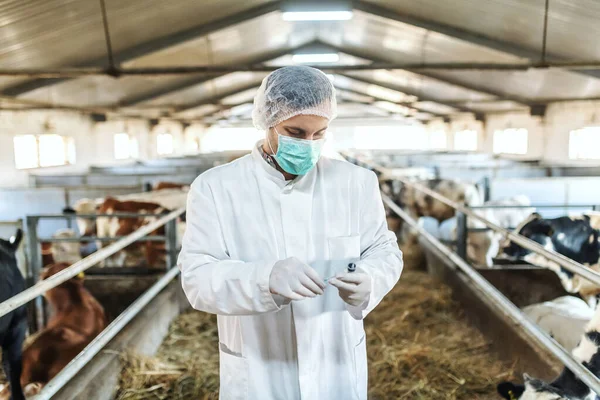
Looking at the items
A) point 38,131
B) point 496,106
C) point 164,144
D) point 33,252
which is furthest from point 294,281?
point 164,144

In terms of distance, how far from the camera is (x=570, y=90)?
40.8 feet

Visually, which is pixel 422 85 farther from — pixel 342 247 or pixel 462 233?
pixel 342 247

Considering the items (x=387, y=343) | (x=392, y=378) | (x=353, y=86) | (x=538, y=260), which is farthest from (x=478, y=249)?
(x=353, y=86)

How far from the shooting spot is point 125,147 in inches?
719

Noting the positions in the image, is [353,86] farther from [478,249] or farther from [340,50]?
[478,249]

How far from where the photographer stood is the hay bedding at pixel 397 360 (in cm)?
319

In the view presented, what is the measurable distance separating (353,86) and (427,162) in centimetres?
932

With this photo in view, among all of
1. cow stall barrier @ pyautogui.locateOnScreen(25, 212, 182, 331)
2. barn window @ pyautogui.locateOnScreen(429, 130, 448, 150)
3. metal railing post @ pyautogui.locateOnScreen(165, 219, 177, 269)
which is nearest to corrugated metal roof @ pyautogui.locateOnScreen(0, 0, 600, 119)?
cow stall barrier @ pyautogui.locateOnScreen(25, 212, 182, 331)

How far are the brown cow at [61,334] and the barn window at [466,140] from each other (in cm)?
1854

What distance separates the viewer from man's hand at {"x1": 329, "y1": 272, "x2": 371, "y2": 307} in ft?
4.64

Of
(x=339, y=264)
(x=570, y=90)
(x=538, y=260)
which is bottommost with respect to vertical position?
(x=538, y=260)

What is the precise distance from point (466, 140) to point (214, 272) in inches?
845

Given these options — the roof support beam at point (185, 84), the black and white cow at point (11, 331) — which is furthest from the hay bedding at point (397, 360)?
the roof support beam at point (185, 84)

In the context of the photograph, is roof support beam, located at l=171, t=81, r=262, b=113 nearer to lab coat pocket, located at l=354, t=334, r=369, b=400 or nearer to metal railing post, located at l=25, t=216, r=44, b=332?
metal railing post, located at l=25, t=216, r=44, b=332
